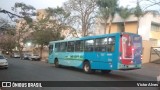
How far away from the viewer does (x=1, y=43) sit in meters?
101

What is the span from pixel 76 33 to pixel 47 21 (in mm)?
13516

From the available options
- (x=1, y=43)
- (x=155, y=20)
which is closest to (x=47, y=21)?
(x=155, y=20)

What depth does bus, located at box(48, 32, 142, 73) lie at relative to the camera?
1761 cm

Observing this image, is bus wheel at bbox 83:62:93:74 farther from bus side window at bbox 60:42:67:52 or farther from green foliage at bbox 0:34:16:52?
green foliage at bbox 0:34:16:52

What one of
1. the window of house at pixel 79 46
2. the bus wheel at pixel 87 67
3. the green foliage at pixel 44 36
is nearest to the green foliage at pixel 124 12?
the green foliage at pixel 44 36

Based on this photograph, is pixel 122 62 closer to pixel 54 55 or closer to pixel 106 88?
pixel 106 88

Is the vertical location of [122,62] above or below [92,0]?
below

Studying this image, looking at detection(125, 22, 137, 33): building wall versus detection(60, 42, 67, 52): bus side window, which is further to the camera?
detection(125, 22, 137, 33): building wall

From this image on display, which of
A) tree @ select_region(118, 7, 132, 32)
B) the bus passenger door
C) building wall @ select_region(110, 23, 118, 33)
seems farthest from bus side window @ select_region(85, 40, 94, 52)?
building wall @ select_region(110, 23, 118, 33)

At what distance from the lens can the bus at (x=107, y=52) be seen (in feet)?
57.8

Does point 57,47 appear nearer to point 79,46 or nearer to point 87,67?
point 79,46

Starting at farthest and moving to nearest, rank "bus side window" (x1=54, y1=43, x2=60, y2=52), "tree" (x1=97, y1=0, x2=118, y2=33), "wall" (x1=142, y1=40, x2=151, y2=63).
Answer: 1. "tree" (x1=97, y1=0, x2=118, y2=33)
2. "wall" (x1=142, y1=40, x2=151, y2=63)
3. "bus side window" (x1=54, y1=43, x2=60, y2=52)

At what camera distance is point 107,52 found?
1856 cm

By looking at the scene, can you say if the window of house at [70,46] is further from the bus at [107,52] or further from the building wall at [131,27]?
the building wall at [131,27]
